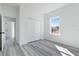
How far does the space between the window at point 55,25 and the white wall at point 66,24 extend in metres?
0.08

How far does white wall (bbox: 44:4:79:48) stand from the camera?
6.19 ft

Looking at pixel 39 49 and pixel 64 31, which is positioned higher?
pixel 64 31

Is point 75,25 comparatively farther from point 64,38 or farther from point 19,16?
point 19,16

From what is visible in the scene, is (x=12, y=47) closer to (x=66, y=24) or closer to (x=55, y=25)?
(x=55, y=25)

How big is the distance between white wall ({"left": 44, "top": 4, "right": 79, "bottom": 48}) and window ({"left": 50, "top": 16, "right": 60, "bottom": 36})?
8 cm

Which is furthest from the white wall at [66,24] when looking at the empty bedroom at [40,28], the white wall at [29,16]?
the white wall at [29,16]

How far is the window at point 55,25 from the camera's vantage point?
6.23ft

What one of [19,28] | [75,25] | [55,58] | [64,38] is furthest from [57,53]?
[19,28]

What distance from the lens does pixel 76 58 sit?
142 centimetres

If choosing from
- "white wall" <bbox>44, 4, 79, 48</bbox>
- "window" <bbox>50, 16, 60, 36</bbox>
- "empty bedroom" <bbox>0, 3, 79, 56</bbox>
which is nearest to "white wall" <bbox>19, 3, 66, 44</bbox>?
"empty bedroom" <bbox>0, 3, 79, 56</bbox>

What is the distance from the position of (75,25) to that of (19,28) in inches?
52.5

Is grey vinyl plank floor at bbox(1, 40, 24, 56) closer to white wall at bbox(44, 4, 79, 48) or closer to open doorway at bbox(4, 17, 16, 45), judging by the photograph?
open doorway at bbox(4, 17, 16, 45)

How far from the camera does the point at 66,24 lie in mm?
1973

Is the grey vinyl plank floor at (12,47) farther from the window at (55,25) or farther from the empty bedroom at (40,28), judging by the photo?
the window at (55,25)
